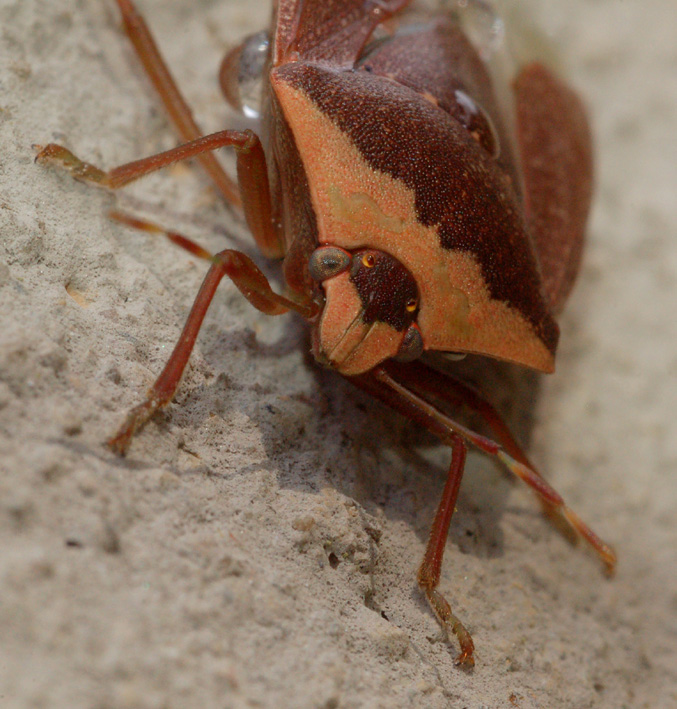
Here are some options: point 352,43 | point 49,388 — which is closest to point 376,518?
point 49,388

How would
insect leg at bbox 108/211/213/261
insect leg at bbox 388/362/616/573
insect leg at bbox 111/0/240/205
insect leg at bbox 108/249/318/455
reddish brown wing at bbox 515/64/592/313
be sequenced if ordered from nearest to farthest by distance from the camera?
insect leg at bbox 108/249/318/455 → insect leg at bbox 108/211/213/261 → insect leg at bbox 388/362/616/573 → insect leg at bbox 111/0/240/205 → reddish brown wing at bbox 515/64/592/313

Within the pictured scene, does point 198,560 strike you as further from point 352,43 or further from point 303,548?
point 352,43

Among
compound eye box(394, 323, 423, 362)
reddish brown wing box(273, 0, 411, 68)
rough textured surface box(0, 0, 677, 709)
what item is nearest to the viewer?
rough textured surface box(0, 0, 677, 709)

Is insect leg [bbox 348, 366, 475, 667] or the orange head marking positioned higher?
the orange head marking

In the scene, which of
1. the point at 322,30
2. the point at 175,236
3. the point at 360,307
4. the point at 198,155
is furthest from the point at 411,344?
the point at 322,30

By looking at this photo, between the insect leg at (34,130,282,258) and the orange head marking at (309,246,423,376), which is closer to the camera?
the orange head marking at (309,246,423,376)

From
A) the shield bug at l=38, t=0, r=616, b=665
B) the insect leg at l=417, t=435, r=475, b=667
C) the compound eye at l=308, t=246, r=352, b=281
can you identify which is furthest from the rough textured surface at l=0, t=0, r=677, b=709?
the compound eye at l=308, t=246, r=352, b=281

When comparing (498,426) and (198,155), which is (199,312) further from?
(498,426)

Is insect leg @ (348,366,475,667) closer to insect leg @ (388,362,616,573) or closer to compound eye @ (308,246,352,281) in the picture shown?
insect leg @ (388,362,616,573)
